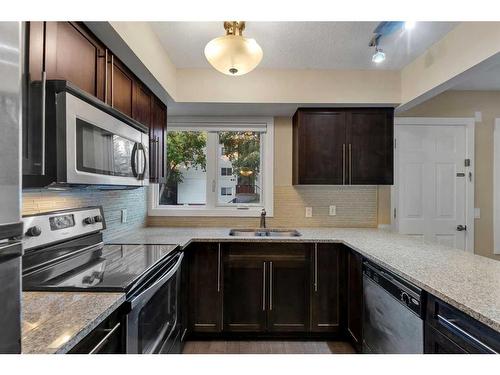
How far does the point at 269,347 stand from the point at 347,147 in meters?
1.89

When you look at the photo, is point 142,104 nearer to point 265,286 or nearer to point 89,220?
point 89,220

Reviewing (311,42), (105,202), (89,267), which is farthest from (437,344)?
(105,202)

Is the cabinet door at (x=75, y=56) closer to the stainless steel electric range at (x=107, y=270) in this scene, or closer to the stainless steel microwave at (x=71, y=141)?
the stainless steel microwave at (x=71, y=141)

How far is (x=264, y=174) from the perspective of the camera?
3.21 meters

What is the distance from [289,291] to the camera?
248 cm

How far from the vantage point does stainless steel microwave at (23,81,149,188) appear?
103 centimetres

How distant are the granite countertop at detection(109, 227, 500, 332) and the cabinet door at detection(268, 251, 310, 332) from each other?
0.20 metres

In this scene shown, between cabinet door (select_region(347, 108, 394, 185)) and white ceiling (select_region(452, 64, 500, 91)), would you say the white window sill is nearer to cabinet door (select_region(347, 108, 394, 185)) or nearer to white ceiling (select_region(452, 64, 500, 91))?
cabinet door (select_region(347, 108, 394, 185))

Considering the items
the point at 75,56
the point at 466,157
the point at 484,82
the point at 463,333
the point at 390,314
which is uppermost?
the point at 484,82

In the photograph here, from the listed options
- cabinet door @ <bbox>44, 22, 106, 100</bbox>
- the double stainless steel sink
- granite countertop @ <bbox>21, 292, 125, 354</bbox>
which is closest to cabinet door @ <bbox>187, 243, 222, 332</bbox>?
the double stainless steel sink

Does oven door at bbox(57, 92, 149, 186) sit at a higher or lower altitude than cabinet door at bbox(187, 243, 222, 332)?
higher

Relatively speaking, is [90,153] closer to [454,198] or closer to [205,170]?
[205,170]
